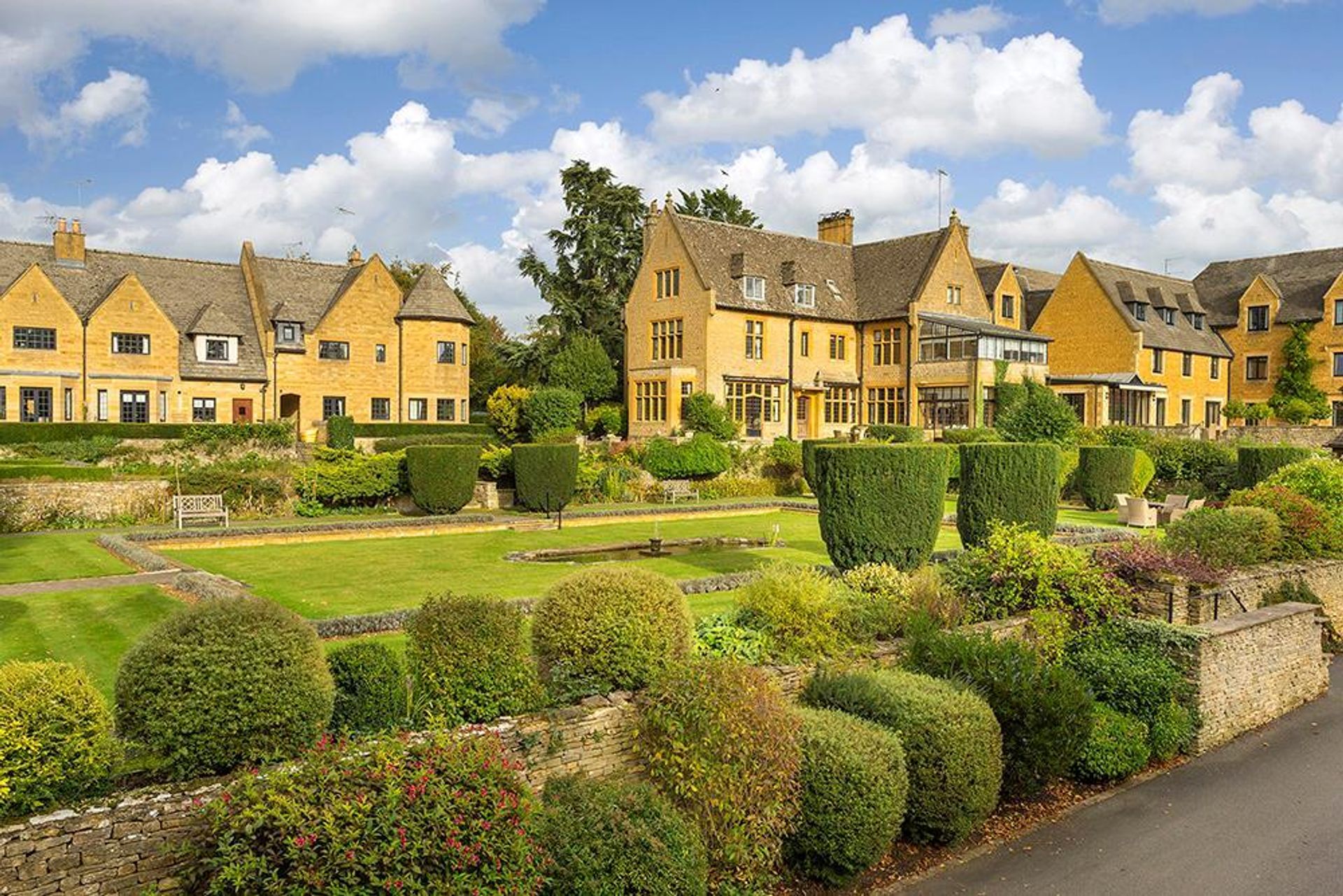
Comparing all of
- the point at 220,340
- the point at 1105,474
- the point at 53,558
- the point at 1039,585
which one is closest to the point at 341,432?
the point at 220,340

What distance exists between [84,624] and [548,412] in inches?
1155

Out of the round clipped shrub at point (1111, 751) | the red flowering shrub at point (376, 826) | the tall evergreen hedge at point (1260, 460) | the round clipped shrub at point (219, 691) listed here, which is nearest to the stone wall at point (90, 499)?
the round clipped shrub at point (219, 691)

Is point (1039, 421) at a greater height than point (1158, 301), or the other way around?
point (1158, 301)

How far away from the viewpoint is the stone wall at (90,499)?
24.1 meters

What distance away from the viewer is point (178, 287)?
1773 inches

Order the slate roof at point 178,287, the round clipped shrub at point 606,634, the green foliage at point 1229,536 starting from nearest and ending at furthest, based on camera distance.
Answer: the round clipped shrub at point 606,634, the green foliage at point 1229,536, the slate roof at point 178,287

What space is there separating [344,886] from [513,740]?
1.96m

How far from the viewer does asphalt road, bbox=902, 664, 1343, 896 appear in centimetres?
819

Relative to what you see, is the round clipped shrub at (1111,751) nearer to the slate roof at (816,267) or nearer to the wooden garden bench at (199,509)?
the wooden garden bench at (199,509)

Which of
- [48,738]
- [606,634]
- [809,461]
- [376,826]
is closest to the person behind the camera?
[376,826]

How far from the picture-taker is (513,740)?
7.49m

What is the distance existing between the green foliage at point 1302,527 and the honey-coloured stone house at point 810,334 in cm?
2399

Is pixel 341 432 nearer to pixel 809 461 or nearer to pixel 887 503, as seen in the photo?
pixel 809 461

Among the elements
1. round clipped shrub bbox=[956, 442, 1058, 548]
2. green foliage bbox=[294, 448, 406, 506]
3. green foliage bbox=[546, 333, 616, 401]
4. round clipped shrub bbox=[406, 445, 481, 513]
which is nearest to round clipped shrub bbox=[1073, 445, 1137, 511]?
round clipped shrub bbox=[956, 442, 1058, 548]
